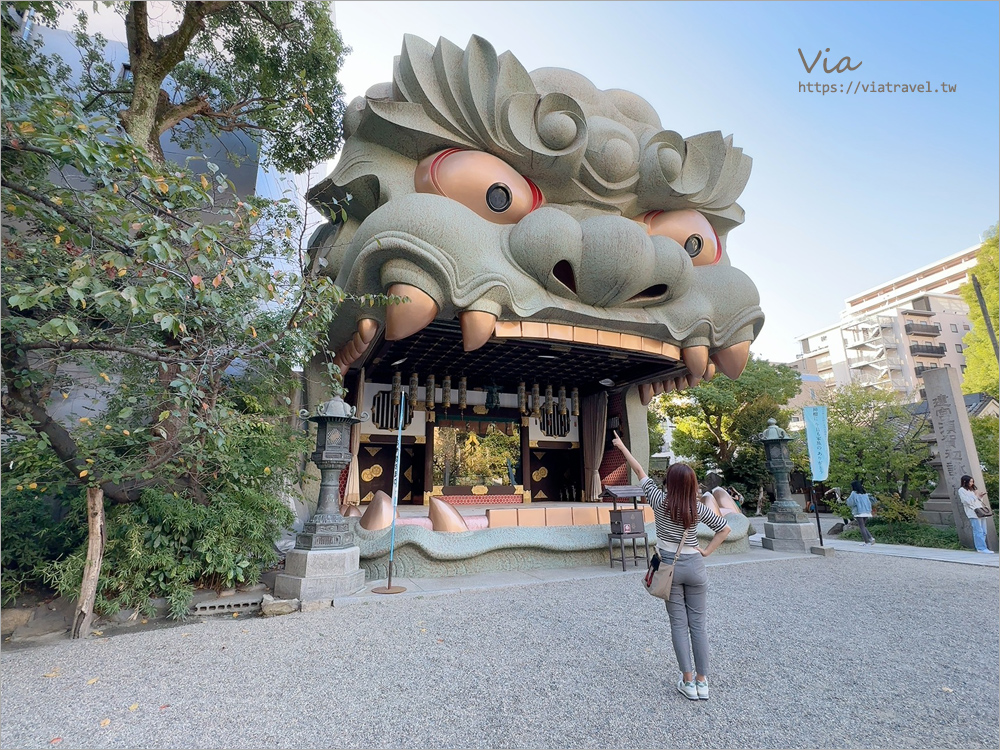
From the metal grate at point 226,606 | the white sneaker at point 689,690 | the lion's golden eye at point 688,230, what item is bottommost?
the metal grate at point 226,606

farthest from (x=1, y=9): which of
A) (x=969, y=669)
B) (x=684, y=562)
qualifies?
(x=969, y=669)

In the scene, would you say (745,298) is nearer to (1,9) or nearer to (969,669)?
(969,669)

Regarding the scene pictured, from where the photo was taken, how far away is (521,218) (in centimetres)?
815

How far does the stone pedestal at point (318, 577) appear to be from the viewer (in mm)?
5633

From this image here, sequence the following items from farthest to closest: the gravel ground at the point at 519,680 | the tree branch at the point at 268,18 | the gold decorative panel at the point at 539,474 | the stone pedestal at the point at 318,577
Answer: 1. the gold decorative panel at the point at 539,474
2. the tree branch at the point at 268,18
3. the stone pedestal at the point at 318,577
4. the gravel ground at the point at 519,680

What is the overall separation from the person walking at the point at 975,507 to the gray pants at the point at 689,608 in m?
10.8

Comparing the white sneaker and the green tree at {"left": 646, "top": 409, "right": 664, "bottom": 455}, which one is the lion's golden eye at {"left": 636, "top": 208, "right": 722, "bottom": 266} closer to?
the white sneaker

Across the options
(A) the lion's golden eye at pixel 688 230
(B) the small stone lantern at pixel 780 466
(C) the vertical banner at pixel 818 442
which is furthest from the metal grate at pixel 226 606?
(C) the vertical banner at pixel 818 442

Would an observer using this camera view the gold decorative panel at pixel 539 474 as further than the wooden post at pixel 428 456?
Yes

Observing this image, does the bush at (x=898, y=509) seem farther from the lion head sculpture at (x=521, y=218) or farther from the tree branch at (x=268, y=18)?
the tree branch at (x=268, y=18)

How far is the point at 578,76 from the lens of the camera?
945 cm

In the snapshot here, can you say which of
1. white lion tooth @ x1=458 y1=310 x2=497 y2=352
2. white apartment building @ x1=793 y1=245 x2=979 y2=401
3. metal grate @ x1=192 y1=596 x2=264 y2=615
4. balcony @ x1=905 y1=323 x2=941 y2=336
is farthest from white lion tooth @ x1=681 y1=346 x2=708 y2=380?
balcony @ x1=905 y1=323 x2=941 y2=336

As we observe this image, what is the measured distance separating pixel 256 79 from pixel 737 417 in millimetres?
20376

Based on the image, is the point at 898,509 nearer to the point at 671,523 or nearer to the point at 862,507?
the point at 862,507
